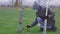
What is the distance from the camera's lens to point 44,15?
723 cm

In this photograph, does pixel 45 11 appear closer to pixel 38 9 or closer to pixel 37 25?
pixel 38 9

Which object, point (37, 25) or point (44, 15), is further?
point (37, 25)

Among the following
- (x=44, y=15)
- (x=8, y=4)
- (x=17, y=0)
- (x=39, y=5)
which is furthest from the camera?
(x=8, y=4)

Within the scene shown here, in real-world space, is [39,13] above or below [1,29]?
above

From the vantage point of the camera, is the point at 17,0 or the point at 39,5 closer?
the point at 39,5

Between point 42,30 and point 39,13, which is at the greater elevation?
point 39,13

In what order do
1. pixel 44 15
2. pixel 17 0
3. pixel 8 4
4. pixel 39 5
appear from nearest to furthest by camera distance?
pixel 44 15 < pixel 39 5 < pixel 17 0 < pixel 8 4

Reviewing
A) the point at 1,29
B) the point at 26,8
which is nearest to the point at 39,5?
the point at 1,29

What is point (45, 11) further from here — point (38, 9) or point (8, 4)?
point (8, 4)

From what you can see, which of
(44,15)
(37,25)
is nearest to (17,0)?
(37,25)

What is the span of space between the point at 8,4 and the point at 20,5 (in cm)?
64

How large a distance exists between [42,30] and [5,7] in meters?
4.91

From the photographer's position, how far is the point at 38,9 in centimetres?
758

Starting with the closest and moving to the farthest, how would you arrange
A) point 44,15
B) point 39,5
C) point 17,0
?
point 44,15 < point 39,5 < point 17,0
